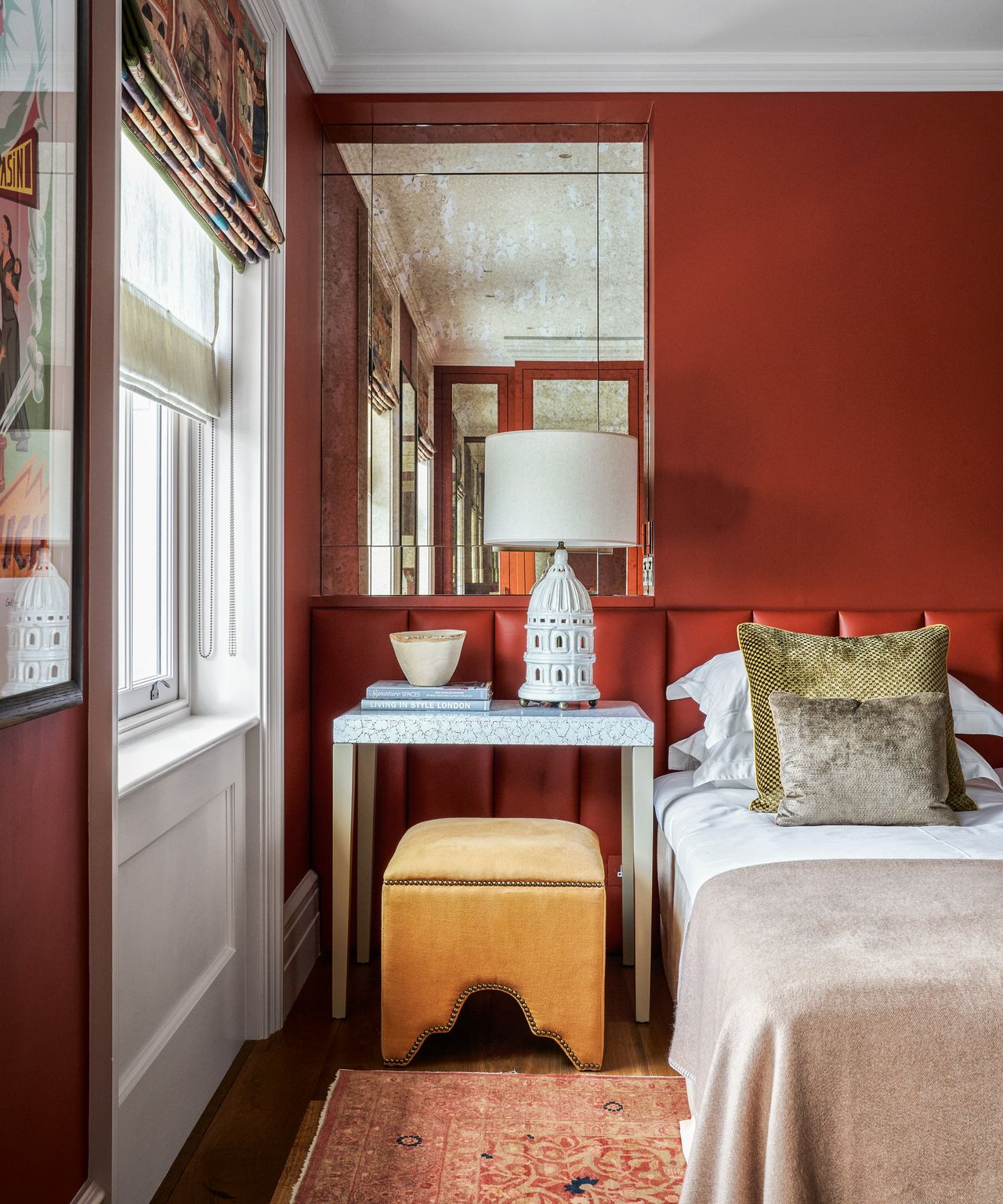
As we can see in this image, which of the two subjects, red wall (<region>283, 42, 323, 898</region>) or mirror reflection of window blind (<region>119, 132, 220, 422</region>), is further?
red wall (<region>283, 42, 323, 898</region>)

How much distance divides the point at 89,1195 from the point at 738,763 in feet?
5.56

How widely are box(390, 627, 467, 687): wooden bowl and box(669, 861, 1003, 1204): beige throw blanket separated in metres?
1.28

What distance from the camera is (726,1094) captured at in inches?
55.0

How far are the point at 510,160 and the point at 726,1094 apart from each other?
2665 mm

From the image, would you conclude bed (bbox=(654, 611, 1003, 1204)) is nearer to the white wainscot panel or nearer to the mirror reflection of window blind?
the white wainscot panel

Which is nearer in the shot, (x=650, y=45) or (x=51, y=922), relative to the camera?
(x=51, y=922)

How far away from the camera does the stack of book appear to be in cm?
248

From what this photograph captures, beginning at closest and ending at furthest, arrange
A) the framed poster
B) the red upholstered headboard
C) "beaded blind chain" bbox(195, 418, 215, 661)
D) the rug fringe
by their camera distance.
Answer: the framed poster, the rug fringe, "beaded blind chain" bbox(195, 418, 215, 661), the red upholstered headboard

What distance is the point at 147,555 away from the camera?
2076mm

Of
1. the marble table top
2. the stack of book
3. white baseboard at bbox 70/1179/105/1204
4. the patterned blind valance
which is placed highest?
the patterned blind valance

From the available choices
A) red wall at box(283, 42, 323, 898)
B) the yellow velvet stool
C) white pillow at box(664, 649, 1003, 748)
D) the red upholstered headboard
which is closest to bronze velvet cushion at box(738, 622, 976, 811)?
white pillow at box(664, 649, 1003, 748)

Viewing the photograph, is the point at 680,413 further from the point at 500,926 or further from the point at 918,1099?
the point at 918,1099

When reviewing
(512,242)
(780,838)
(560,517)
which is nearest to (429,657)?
(560,517)

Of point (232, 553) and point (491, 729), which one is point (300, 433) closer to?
point (232, 553)
